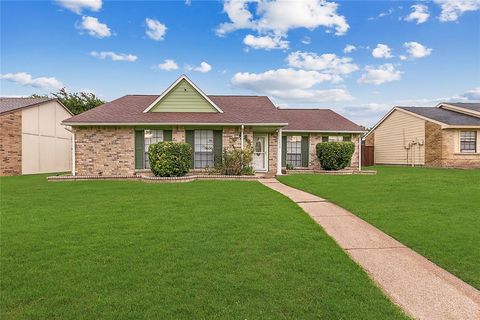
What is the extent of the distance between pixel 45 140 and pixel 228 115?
14.5m

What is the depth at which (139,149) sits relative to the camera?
16594mm

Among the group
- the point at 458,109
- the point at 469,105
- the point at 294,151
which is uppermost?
the point at 469,105

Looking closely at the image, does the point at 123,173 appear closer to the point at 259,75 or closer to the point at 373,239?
the point at 373,239

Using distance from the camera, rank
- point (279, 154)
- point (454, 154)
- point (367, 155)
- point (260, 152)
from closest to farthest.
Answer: point (279, 154) → point (260, 152) → point (454, 154) → point (367, 155)

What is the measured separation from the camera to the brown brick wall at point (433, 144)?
22.3 m

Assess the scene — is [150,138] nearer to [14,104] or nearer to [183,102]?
[183,102]

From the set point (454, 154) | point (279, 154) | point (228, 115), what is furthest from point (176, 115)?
point (454, 154)

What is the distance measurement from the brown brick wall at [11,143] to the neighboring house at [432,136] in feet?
92.0

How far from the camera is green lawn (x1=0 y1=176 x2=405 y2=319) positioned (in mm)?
3209

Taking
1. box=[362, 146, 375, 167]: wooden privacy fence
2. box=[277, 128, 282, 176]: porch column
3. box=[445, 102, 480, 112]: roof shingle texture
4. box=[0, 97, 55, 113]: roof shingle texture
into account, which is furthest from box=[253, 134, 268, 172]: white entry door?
box=[445, 102, 480, 112]: roof shingle texture

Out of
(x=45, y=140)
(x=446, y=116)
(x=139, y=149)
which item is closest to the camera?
(x=139, y=149)

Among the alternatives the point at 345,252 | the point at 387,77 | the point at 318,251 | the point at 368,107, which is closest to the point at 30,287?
the point at 318,251

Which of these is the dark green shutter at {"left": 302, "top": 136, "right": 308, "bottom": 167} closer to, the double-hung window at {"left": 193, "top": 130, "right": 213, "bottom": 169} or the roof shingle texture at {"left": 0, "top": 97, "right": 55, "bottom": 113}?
the double-hung window at {"left": 193, "top": 130, "right": 213, "bottom": 169}

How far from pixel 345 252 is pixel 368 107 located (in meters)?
31.9
